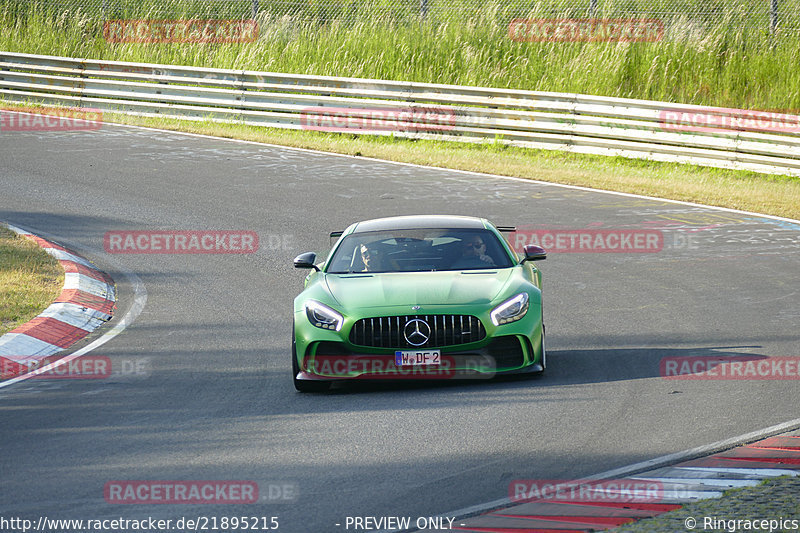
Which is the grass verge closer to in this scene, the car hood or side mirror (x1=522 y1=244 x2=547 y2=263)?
the car hood

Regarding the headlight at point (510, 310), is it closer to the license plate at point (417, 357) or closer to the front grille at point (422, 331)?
the front grille at point (422, 331)

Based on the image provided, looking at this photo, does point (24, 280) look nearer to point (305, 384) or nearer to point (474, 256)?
point (305, 384)

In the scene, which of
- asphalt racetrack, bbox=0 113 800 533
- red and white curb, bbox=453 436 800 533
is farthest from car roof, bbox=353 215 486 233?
red and white curb, bbox=453 436 800 533

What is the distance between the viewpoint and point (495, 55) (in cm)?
2586

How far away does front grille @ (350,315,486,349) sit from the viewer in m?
8.20

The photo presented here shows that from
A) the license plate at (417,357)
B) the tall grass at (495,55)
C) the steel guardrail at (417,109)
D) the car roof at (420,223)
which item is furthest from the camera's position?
the tall grass at (495,55)

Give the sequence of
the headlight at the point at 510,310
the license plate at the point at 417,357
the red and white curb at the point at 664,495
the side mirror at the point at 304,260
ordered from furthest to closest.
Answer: the side mirror at the point at 304,260
the headlight at the point at 510,310
the license plate at the point at 417,357
the red and white curb at the point at 664,495

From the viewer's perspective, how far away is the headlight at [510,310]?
828 centimetres

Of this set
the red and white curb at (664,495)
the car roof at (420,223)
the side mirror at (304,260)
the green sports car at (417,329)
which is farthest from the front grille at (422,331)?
the red and white curb at (664,495)

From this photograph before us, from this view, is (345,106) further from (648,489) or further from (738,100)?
(648,489)

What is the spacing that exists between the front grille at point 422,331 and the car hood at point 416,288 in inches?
5.8

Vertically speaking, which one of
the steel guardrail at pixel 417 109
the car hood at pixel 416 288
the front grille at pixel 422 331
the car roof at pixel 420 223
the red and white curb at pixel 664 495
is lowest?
the red and white curb at pixel 664 495

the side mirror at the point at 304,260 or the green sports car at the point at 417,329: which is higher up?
the side mirror at the point at 304,260

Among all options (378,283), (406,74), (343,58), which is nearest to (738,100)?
(406,74)
